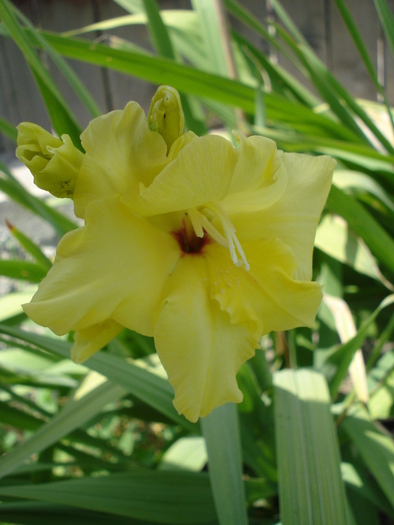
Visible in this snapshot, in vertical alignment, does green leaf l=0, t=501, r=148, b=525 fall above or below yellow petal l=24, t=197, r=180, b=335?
below

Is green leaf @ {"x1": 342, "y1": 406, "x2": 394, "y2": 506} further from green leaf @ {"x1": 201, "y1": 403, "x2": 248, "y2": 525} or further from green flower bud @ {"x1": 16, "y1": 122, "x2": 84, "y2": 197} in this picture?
green flower bud @ {"x1": 16, "y1": 122, "x2": 84, "y2": 197}

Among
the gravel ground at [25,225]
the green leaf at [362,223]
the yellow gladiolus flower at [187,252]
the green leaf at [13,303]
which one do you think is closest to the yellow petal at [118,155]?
the yellow gladiolus flower at [187,252]

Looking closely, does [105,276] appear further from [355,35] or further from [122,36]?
[122,36]

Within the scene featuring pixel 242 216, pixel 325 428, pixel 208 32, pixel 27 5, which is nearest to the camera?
pixel 242 216

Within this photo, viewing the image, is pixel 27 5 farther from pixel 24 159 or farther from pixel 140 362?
pixel 24 159

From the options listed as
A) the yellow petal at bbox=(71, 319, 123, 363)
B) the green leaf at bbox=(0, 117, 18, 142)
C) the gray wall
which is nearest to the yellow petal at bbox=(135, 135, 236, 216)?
the yellow petal at bbox=(71, 319, 123, 363)

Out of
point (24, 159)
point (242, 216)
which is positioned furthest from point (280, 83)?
point (24, 159)
